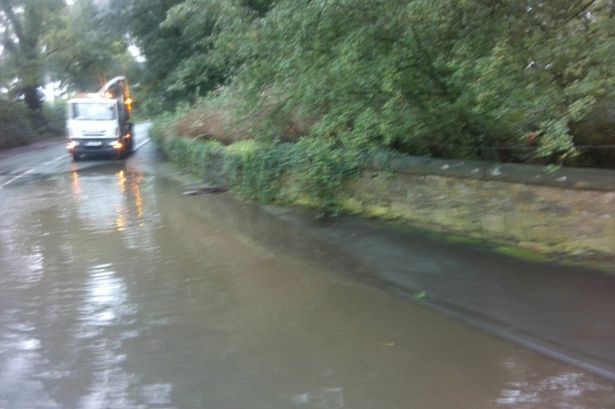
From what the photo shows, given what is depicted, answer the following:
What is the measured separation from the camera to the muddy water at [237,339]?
467cm

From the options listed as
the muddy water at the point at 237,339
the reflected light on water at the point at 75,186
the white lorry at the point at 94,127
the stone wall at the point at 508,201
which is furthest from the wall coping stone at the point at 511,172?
the white lorry at the point at 94,127

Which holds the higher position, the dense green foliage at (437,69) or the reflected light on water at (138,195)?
the dense green foliage at (437,69)

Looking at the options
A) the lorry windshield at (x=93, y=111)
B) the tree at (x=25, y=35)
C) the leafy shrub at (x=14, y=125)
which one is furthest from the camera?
the tree at (x=25, y=35)

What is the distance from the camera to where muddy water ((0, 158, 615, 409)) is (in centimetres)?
467

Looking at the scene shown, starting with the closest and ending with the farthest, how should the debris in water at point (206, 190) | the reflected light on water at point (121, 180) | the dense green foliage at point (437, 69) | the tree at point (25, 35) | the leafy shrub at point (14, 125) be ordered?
the dense green foliage at point (437, 69)
the debris in water at point (206, 190)
the reflected light on water at point (121, 180)
the leafy shrub at point (14, 125)
the tree at point (25, 35)

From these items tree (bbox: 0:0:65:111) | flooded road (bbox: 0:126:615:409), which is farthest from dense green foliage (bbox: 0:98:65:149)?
flooded road (bbox: 0:126:615:409)

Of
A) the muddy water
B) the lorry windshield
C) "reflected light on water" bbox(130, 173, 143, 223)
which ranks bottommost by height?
"reflected light on water" bbox(130, 173, 143, 223)

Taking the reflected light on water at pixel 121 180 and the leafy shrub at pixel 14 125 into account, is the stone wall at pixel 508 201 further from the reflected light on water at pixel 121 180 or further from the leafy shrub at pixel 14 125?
the leafy shrub at pixel 14 125

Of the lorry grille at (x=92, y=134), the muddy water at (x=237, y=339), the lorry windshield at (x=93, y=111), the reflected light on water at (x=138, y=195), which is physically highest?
the lorry windshield at (x=93, y=111)

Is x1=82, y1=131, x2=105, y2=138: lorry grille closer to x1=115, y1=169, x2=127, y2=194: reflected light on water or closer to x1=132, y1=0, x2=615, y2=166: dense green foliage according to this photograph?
x1=115, y1=169, x2=127, y2=194: reflected light on water

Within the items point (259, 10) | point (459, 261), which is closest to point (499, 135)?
point (459, 261)

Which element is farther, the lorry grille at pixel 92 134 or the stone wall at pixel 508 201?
the lorry grille at pixel 92 134

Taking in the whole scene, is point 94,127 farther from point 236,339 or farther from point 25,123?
point 236,339

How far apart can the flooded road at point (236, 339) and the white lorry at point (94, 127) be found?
1894 cm
